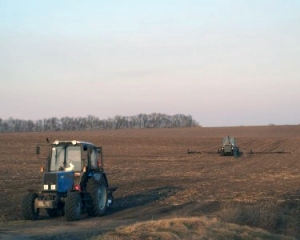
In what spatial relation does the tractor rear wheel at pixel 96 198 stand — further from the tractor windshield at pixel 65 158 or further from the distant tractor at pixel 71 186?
the tractor windshield at pixel 65 158

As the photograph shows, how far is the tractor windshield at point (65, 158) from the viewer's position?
734 inches

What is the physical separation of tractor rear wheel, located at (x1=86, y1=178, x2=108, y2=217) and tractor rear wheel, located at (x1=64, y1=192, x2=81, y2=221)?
98 cm

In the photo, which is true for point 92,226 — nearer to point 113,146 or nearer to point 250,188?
point 250,188

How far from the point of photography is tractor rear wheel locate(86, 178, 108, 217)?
18078 millimetres

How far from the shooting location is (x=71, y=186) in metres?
18.0

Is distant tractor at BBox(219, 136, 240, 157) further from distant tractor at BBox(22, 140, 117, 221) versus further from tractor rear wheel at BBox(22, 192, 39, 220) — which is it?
tractor rear wheel at BBox(22, 192, 39, 220)

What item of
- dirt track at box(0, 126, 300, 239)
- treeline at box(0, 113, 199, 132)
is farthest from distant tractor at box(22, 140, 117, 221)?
treeline at box(0, 113, 199, 132)

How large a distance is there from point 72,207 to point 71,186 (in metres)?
1.21

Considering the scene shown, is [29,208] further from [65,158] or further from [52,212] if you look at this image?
[65,158]

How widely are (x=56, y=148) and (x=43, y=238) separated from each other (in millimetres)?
6349

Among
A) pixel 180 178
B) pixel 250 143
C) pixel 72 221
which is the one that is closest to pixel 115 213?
pixel 72 221

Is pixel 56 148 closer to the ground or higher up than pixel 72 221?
higher up

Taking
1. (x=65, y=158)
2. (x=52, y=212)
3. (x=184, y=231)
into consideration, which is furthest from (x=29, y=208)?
(x=184, y=231)

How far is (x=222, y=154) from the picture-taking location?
183 ft
